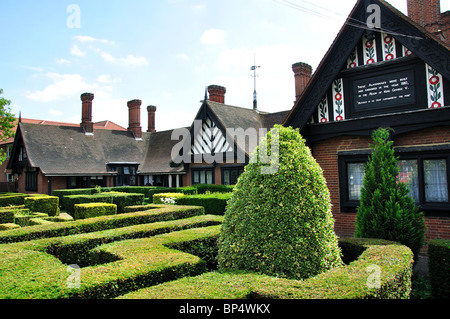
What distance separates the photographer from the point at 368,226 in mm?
7555

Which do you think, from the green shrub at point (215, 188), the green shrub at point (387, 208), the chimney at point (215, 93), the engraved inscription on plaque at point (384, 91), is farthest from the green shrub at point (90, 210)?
the chimney at point (215, 93)

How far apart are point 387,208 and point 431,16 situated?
7.97 metres

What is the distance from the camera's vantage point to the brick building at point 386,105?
902 centimetres

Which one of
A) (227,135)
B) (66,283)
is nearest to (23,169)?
(227,135)

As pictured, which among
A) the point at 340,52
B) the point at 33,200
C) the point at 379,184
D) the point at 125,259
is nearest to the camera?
the point at 125,259

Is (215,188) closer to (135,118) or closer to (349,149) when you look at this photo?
(349,149)

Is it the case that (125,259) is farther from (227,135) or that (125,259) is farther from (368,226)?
(227,135)

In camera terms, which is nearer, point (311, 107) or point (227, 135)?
point (311, 107)

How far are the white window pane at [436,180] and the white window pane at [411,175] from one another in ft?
0.82

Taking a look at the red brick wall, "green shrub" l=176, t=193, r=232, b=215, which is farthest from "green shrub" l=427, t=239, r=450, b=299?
"green shrub" l=176, t=193, r=232, b=215

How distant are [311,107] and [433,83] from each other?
351 cm

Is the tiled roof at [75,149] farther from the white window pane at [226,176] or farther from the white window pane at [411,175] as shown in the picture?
the white window pane at [411,175]

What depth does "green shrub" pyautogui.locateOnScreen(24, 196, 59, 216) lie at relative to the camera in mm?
18156

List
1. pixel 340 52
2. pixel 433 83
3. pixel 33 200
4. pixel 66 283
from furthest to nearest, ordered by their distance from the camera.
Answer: pixel 33 200 < pixel 340 52 < pixel 433 83 < pixel 66 283
